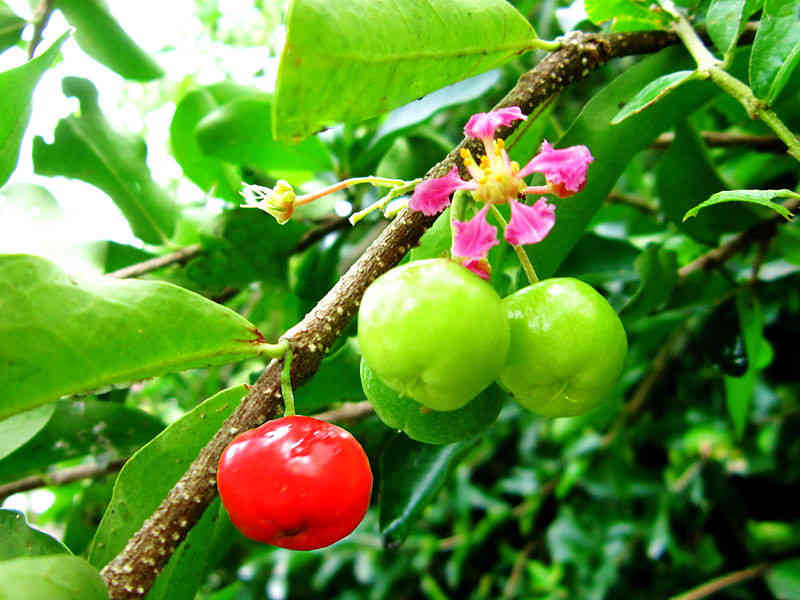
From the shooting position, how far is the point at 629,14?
1.33m

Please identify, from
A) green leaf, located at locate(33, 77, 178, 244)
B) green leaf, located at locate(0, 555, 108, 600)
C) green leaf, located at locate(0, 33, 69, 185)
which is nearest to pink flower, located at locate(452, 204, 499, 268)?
green leaf, located at locate(0, 555, 108, 600)

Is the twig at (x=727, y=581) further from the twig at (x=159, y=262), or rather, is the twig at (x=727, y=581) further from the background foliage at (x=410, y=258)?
the twig at (x=159, y=262)

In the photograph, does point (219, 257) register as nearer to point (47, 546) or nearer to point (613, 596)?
point (47, 546)

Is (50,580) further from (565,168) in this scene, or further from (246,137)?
(246,137)

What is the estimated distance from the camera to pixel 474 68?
3.56ft

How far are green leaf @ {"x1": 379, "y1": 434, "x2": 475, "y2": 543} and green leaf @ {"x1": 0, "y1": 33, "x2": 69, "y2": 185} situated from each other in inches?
38.0

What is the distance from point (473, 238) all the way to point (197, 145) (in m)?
1.34

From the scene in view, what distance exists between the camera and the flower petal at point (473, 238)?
92cm

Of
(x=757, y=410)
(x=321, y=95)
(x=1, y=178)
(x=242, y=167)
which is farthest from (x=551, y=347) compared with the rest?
(x=757, y=410)

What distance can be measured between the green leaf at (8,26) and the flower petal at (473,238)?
157 cm

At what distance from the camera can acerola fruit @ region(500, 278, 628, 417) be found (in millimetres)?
906

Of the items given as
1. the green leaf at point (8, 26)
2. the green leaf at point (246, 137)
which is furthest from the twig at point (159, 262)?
the green leaf at point (8, 26)

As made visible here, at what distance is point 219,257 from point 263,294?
237 millimetres

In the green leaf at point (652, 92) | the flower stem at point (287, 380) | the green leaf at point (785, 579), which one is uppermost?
the green leaf at point (652, 92)
